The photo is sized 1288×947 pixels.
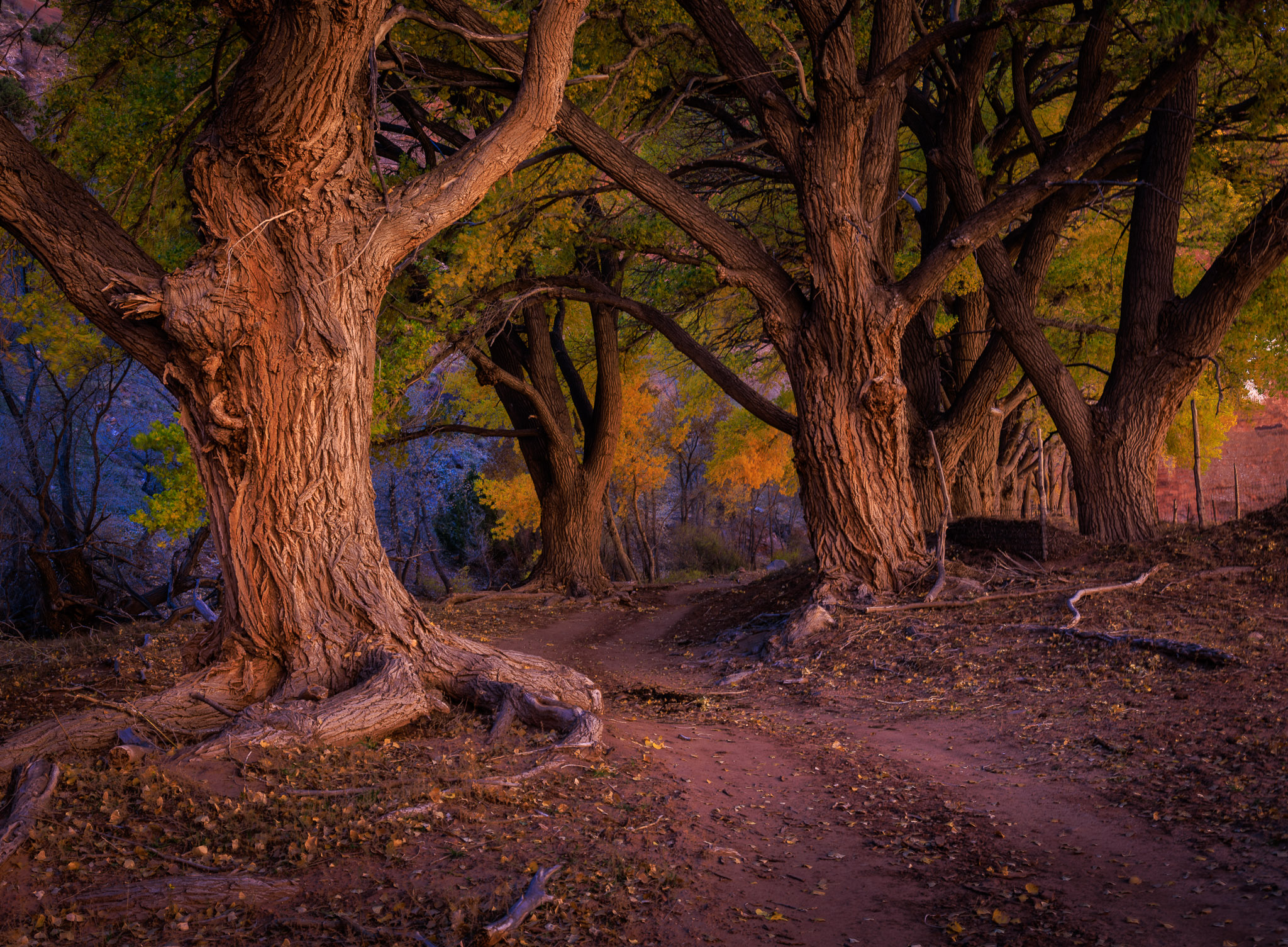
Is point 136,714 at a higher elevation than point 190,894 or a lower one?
higher

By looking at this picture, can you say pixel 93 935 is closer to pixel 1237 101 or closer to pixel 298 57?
pixel 298 57

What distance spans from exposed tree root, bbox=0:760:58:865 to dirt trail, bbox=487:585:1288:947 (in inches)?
96.5

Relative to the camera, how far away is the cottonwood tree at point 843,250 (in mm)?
8828

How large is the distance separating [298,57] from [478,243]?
5.68 m

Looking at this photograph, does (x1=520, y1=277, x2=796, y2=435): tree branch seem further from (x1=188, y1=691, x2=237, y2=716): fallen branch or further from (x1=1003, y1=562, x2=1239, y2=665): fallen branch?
(x1=188, y1=691, x2=237, y2=716): fallen branch

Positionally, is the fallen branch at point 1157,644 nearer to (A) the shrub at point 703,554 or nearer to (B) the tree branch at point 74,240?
(B) the tree branch at point 74,240

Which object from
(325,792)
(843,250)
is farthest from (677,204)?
(325,792)

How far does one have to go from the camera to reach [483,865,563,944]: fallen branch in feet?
9.09

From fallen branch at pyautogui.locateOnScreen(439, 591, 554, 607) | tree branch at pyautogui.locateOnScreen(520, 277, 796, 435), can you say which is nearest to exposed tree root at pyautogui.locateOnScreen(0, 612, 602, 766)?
tree branch at pyautogui.locateOnScreen(520, 277, 796, 435)

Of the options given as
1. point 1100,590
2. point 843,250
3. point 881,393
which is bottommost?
point 1100,590

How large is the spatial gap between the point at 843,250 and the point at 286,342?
6.10 meters

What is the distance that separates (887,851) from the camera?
395cm

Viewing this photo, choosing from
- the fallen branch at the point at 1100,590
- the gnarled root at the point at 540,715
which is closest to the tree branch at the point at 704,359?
the fallen branch at the point at 1100,590

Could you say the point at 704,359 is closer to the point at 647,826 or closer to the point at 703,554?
the point at 647,826
